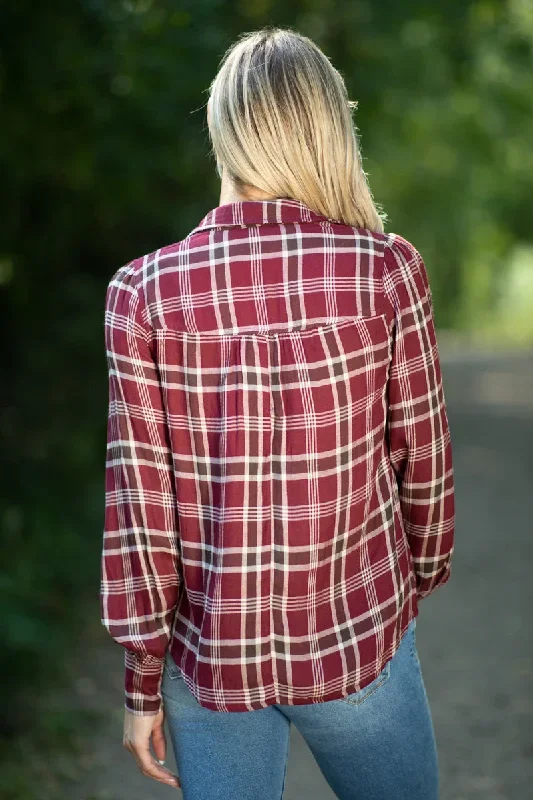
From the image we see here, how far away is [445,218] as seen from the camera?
721 inches

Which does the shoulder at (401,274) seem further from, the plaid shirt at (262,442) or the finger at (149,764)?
the finger at (149,764)

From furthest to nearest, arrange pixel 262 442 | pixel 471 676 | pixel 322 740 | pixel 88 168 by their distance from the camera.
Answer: pixel 471 676 < pixel 88 168 < pixel 322 740 < pixel 262 442

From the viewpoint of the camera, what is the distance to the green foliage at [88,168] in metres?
4.07

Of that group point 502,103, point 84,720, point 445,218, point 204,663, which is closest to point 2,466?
point 84,720

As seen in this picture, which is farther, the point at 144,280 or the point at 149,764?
the point at 149,764

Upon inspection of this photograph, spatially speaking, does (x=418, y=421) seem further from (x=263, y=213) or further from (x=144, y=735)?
(x=144, y=735)

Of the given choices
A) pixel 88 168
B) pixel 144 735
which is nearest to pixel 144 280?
pixel 144 735

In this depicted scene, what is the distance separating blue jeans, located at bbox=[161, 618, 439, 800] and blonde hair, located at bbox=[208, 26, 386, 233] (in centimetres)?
81

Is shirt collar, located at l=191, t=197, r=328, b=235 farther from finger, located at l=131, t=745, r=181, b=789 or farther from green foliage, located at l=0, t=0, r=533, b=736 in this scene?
green foliage, located at l=0, t=0, r=533, b=736

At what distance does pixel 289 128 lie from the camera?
159cm

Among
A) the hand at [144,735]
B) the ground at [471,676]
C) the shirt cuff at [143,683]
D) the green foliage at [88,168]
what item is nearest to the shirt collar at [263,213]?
the shirt cuff at [143,683]

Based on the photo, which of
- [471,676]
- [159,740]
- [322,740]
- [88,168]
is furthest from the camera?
[471,676]

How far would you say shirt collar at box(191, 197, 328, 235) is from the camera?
1611 millimetres

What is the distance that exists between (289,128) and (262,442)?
51 centimetres
